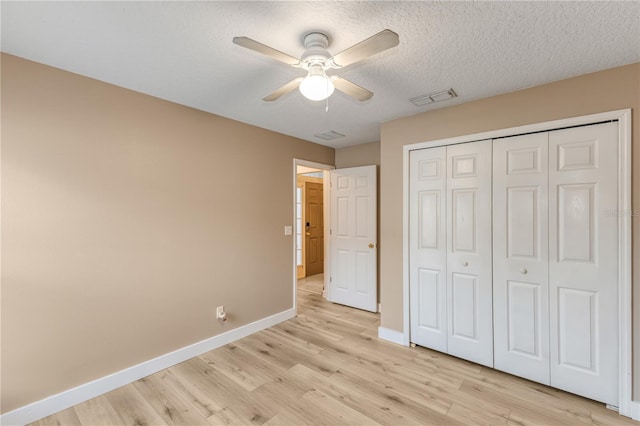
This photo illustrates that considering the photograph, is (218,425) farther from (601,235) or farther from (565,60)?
(565,60)

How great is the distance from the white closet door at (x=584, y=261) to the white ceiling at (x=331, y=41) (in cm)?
60

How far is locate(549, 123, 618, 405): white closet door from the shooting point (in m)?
2.00

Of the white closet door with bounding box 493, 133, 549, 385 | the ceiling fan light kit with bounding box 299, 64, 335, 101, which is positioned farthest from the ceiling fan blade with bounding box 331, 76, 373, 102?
the white closet door with bounding box 493, 133, 549, 385

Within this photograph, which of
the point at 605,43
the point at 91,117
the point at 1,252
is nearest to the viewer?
the point at 605,43

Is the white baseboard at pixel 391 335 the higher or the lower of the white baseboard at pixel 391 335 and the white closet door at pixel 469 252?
the lower

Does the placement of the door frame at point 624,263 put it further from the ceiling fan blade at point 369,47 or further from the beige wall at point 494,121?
the ceiling fan blade at point 369,47

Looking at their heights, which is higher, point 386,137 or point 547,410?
point 386,137

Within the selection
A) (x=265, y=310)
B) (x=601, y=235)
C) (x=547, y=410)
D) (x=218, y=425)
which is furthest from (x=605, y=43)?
(x=265, y=310)

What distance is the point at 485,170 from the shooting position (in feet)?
8.30

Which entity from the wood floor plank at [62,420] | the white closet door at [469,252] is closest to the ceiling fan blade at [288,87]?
the white closet door at [469,252]

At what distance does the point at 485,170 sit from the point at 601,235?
926 mm

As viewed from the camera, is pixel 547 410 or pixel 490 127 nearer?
pixel 547 410

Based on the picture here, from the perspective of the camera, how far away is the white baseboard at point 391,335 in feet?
9.86

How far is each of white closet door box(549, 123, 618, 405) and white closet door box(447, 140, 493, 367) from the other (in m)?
0.46
